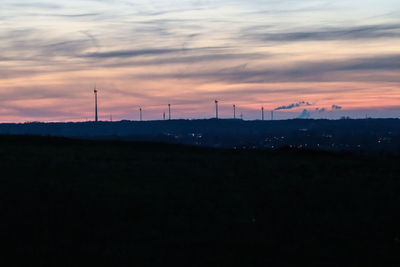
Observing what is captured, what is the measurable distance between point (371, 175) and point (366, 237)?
1611cm

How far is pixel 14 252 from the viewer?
1257cm

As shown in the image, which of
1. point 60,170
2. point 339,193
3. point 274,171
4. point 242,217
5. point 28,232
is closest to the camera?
point 28,232

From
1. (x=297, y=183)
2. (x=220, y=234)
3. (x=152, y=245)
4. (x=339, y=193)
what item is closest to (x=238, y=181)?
(x=297, y=183)

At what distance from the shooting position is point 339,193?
74.3 ft

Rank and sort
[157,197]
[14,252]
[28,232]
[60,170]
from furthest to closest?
1. [60,170]
2. [157,197]
3. [28,232]
4. [14,252]

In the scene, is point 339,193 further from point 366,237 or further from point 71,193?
point 71,193

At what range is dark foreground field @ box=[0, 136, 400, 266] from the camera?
12766 millimetres

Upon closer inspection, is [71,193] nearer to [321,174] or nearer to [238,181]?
[238,181]

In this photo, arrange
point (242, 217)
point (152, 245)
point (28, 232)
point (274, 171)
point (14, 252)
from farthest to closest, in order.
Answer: point (274, 171) < point (242, 217) < point (28, 232) < point (152, 245) < point (14, 252)

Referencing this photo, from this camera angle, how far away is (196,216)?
1723 cm

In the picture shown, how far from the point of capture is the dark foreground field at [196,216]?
12.8 metres

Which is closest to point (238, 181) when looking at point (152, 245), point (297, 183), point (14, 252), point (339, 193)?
point (297, 183)

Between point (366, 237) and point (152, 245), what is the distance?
6.21 m

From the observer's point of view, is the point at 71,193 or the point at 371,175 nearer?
the point at 71,193
